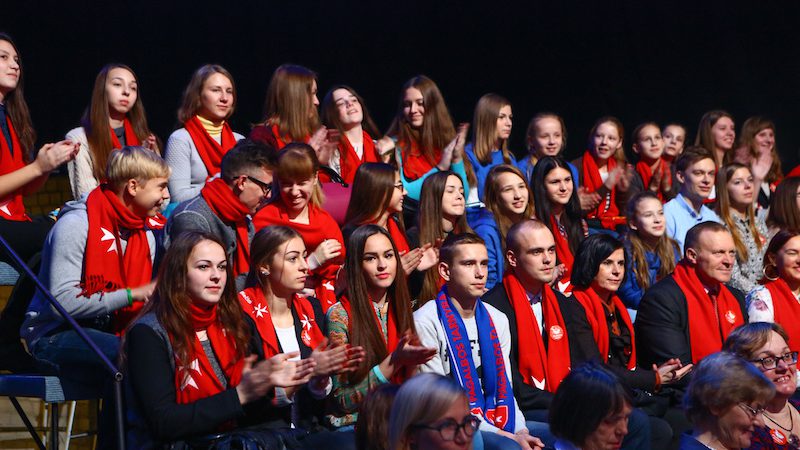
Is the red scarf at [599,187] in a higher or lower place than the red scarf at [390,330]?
higher

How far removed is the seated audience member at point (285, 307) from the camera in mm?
3826

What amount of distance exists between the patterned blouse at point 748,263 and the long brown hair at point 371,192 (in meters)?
2.25

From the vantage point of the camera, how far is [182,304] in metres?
3.46

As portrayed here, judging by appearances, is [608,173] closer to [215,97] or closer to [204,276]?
[215,97]

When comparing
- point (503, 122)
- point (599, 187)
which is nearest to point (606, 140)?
point (599, 187)

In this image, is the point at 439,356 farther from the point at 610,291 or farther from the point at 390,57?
the point at 390,57

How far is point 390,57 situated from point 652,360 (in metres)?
3.35

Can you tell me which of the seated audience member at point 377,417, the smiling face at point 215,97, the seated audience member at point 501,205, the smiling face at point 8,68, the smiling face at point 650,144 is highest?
the smiling face at point 8,68

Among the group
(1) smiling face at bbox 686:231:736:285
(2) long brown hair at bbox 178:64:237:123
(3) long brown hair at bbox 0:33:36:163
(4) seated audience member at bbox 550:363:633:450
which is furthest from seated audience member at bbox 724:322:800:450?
(3) long brown hair at bbox 0:33:36:163

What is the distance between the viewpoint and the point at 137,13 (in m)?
6.68

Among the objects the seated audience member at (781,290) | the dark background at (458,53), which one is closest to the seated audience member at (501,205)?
the seated audience member at (781,290)

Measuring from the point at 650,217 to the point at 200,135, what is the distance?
92.0 inches

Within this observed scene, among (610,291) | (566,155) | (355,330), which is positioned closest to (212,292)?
(355,330)

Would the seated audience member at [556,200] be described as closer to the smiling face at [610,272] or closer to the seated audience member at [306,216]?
the smiling face at [610,272]
